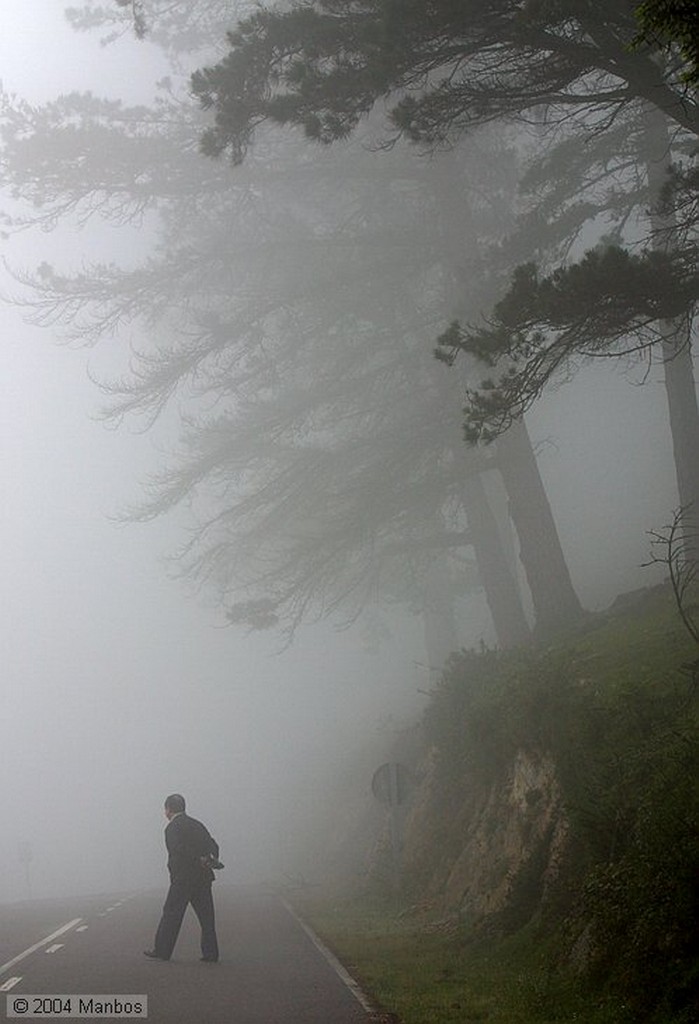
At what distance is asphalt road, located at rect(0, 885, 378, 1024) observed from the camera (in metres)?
9.59

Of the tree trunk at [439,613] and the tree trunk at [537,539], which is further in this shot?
the tree trunk at [439,613]

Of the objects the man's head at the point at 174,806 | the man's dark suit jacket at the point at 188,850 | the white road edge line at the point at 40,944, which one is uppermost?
the man's head at the point at 174,806

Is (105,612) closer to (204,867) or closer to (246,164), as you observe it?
(246,164)

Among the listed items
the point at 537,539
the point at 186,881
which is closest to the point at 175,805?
the point at 186,881

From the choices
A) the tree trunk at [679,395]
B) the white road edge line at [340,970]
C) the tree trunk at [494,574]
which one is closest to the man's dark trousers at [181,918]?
the white road edge line at [340,970]

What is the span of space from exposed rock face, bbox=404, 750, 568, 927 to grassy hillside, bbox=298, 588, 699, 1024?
0.08m

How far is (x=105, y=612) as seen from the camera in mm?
187250

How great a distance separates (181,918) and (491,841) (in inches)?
182

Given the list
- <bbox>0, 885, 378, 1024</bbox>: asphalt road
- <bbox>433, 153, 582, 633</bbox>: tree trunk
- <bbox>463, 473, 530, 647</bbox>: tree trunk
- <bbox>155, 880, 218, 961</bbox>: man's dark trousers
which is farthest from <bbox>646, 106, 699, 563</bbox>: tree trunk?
<bbox>155, 880, 218, 961</bbox>: man's dark trousers

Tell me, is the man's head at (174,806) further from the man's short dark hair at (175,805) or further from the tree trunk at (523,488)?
the tree trunk at (523,488)

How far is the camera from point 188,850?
13578 millimetres

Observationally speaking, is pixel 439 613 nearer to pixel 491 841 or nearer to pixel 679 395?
pixel 679 395

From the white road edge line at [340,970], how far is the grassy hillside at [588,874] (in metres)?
0.18

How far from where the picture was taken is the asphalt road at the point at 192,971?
9594 mm
